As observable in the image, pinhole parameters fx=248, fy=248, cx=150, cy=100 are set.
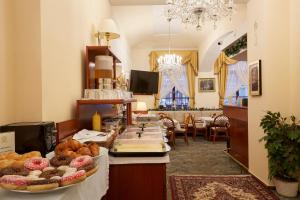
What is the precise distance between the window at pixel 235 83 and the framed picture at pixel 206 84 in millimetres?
575

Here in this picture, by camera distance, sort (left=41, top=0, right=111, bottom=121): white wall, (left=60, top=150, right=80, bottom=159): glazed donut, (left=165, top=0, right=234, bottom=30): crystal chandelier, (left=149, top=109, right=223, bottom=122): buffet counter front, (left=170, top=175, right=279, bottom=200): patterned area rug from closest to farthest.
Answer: (left=60, top=150, right=80, bottom=159): glazed donut < (left=41, top=0, right=111, bottom=121): white wall < (left=170, top=175, right=279, bottom=200): patterned area rug < (left=165, top=0, right=234, bottom=30): crystal chandelier < (left=149, top=109, right=223, bottom=122): buffet counter front

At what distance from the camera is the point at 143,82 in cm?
702

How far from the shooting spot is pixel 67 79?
2324mm

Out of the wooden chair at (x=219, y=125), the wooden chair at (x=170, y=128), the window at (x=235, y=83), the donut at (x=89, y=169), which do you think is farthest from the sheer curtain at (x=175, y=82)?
the donut at (x=89, y=169)

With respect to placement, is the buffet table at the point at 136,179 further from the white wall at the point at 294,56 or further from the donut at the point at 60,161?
the white wall at the point at 294,56

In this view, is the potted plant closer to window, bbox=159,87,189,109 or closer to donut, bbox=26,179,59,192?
donut, bbox=26,179,59,192

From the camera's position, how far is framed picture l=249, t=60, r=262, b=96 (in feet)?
12.5

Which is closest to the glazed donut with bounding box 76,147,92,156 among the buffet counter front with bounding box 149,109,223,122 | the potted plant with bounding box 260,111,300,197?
the potted plant with bounding box 260,111,300,197

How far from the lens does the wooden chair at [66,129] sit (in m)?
1.97

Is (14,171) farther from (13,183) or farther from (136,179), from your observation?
(136,179)

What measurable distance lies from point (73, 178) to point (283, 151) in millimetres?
3045

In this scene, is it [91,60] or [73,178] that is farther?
[91,60]

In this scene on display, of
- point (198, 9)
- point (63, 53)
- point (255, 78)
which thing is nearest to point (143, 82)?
point (255, 78)

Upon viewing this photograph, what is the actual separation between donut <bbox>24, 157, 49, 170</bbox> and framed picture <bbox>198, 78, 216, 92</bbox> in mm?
9137
